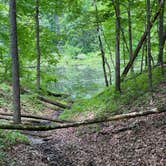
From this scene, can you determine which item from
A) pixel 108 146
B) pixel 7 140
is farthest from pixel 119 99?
pixel 7 140

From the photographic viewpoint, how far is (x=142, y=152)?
8602mm

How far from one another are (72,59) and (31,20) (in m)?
40.8

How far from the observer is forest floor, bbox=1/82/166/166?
8617mm

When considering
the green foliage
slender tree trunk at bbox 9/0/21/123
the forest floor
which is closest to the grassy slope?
the forest floor

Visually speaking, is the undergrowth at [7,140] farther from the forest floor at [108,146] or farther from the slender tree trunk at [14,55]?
the slender tree trunk at [14,55]

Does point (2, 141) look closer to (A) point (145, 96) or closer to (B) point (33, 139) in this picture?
(B) point (33, 139)

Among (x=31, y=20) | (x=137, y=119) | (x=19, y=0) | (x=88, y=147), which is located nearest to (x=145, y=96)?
(x=137, y=119)

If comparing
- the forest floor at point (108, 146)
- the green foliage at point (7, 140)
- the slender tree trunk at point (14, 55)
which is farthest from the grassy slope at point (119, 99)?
the green foliage at point (7, 140)

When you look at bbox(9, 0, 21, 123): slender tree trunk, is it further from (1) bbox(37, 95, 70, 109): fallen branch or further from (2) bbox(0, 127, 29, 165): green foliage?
(1) bbox(37, 95, 70, 109): fallen branch

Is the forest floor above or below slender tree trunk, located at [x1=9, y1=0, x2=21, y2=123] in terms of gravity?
below

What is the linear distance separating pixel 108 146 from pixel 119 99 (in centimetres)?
461

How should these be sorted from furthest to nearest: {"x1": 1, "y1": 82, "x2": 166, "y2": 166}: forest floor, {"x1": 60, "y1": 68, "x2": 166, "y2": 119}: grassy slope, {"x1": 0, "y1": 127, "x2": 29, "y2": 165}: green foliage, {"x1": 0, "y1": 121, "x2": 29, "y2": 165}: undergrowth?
1. {"x1": 60, "y1": 68, "x2": 166, "y2": 119}: grassy slope
2. {"x1": 0, "y1": 127, "x2": 29, "y2": 165}: green foliage
3. {"x1": 0, "y1": 121, "x2": 29, "y2": 165}: undergrowth
4. {"x1": 1, "y1": 82, "x2": 166, "y2": 166}: forest floor

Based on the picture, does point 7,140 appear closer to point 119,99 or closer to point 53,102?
point 119,99

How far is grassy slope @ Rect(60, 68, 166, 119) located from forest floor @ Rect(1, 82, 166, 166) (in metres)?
1.30
